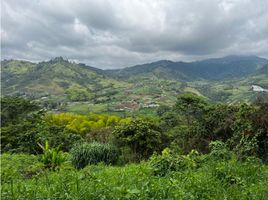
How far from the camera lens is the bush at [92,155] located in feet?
36.8

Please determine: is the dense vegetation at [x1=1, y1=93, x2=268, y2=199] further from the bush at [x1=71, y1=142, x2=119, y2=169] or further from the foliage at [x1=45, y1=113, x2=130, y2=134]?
the foliage at [x1=45, y1=113, x2=130, y2=134]

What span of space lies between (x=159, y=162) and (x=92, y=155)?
199 inches

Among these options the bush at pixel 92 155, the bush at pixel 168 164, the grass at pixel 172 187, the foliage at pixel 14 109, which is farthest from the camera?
the foliage at pixel 14 109

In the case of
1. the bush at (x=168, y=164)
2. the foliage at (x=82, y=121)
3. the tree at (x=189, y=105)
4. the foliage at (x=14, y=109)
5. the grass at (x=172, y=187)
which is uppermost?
the grass at (x=172, y=187)

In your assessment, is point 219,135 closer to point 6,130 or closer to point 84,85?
point 6,130

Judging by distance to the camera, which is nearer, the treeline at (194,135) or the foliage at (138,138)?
the treeline at (194,135)

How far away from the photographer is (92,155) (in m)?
11.3

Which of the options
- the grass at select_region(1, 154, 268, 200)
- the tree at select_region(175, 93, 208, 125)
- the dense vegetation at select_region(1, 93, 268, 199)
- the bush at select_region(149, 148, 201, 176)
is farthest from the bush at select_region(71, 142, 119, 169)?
the tree at select_region(175, 93, 208, 125)

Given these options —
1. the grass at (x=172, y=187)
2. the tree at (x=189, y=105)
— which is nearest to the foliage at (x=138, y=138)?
the tree at (x=189, y=105)

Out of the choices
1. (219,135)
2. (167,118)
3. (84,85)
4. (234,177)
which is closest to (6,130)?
(167,118)

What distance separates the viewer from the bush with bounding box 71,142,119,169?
11227 millimetres

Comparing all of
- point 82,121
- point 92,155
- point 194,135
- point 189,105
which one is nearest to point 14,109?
point 82,121

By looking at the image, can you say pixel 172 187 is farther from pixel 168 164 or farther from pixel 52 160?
pixel 52 160

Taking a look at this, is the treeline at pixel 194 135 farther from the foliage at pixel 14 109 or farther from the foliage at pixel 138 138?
the foliage at pixel 14 109
